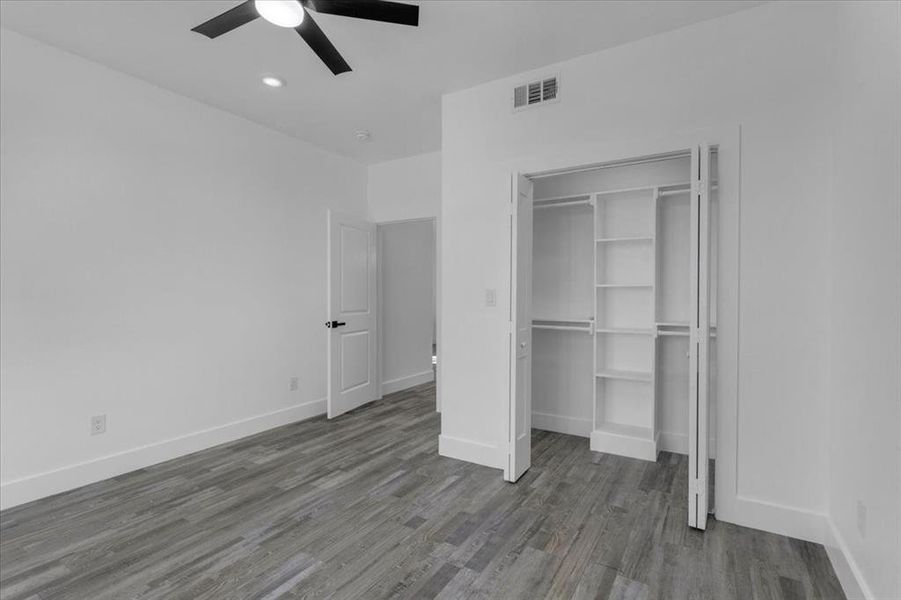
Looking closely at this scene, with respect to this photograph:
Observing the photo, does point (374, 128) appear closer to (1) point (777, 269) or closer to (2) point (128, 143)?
(2) point (128, 143)

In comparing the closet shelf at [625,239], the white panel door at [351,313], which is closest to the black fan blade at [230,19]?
the white panel door at [351,313]

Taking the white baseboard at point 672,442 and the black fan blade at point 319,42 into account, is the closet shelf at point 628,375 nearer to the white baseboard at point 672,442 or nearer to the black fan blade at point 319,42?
the white baseboard at point 672,442

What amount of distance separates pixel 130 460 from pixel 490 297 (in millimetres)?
2955

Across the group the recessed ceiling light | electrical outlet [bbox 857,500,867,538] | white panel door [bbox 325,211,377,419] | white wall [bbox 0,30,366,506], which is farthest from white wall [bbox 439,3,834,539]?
white wall [bbox 0,30,366,506]

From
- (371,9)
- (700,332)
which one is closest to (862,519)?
(700,332)

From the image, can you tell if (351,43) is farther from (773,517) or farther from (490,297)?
(773,517)

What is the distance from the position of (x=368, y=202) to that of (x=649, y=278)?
3.39m

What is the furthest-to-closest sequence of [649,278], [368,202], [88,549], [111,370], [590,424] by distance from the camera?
[368,202], [590,424], [649,278], [111,370], [88,549]

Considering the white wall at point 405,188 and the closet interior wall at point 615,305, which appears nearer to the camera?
the closet interior wall at point 615,305

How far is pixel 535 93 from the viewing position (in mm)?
3154

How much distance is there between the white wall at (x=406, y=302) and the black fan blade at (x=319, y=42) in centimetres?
310

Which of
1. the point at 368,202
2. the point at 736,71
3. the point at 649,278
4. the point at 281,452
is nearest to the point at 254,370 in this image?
the point at 281,452

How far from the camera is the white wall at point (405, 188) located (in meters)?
5.01

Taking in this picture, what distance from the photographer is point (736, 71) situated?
2486 millimetres
